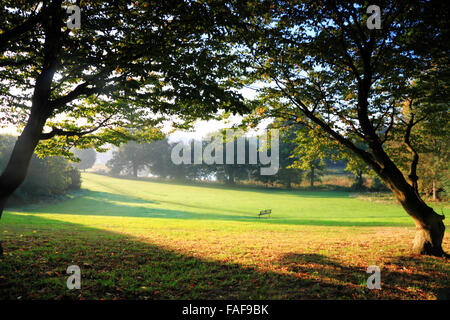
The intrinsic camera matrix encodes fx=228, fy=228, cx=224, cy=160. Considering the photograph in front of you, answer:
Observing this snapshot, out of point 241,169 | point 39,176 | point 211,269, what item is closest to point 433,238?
point 211,269

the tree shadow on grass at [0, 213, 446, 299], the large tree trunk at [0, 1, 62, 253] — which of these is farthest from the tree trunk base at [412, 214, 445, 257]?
the large tree trunk at [0, 1, 62, 253]

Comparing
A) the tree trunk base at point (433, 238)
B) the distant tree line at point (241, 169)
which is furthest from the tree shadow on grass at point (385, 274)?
the distant tree line at point (241, 169)

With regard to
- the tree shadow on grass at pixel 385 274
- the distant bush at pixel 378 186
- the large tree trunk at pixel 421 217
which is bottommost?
the distant bush at pixel 378 186

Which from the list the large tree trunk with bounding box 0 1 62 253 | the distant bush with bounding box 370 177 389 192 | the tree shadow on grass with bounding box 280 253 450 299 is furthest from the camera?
the distant bush with bounding box 370 177 389 192

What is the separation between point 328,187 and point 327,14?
5846cm

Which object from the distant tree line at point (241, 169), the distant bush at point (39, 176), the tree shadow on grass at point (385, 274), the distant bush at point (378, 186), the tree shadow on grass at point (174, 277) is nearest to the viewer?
the tree shadow on grass at point (174, 277)

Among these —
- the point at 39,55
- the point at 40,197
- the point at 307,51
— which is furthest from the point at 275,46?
the point at 40,197

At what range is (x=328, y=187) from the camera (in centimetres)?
5941

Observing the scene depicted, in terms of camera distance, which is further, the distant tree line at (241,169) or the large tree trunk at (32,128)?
the distant tree line at (241,169)

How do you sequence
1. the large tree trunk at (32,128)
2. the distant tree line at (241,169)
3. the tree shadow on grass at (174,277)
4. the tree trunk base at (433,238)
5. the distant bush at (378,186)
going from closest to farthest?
1. the tree shadow on grass at (174,277)
2. the large tree trunk at (32,128)
3. the tree trunk base at (433,238)
4. the distant tree line at (241,169)
5. the distant bush at (378,186)

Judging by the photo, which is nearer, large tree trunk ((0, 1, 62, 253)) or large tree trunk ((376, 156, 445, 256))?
large tree trunk ((0, 1, 62, 253))

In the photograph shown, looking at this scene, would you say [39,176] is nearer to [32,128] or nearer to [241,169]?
[32,128]

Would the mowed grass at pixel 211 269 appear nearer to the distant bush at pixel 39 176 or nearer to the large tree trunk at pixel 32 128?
the large tree trunk at pixel 32 128

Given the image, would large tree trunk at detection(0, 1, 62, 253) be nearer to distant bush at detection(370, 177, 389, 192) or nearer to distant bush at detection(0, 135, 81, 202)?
distant bush at detection(0, 135, 81, 202)
